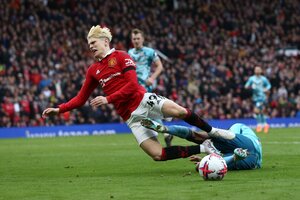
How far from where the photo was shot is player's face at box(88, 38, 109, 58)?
13273mm

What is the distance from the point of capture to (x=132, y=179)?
1238cm

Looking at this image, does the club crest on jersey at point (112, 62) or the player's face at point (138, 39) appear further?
the player's face at point (138, 39)

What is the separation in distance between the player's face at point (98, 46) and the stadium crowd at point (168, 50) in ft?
58.6

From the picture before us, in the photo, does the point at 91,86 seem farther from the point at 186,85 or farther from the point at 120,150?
the point at 186,85

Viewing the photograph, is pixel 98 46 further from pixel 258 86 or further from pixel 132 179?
pixel 258 86

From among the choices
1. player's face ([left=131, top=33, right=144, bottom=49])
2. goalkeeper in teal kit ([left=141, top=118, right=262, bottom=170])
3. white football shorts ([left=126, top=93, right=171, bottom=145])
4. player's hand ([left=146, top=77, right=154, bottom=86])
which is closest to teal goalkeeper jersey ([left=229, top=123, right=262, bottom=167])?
goalkeeper in teal kit ([left=141, top=118, right=262, bottom=170])

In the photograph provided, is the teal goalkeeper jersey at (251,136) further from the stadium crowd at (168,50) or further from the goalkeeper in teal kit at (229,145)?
the stadium crowd at (168,50)

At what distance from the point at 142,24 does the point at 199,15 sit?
4.93 metres

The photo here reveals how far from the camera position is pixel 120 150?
20.5 m

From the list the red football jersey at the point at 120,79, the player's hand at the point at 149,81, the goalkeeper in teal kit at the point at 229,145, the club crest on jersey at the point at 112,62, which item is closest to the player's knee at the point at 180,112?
the goalkeeper in teal kit at the point at 229,145

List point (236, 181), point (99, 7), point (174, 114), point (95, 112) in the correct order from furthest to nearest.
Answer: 1. point (99, 7)
2. point (95, 112)
3. point (174, 114)
4. point (236, 181)

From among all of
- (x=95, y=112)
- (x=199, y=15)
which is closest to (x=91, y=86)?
(x=95, y=112)

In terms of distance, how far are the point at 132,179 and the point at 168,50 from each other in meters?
27.1

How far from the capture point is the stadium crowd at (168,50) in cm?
3244
